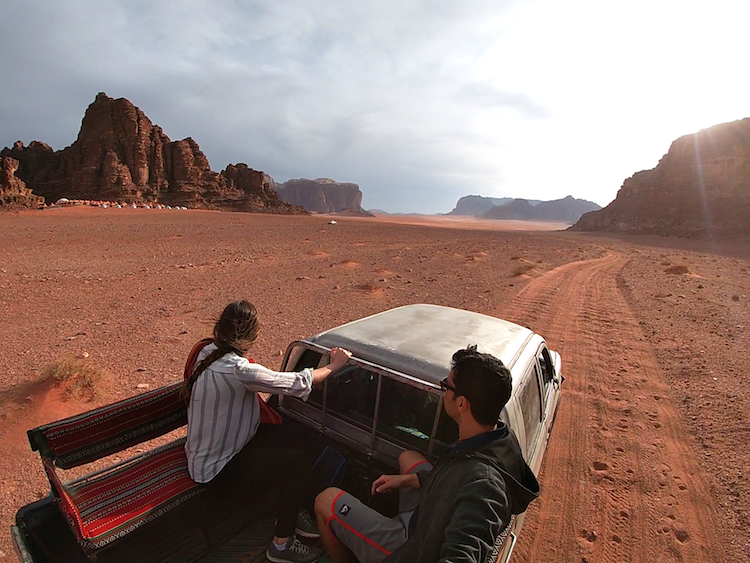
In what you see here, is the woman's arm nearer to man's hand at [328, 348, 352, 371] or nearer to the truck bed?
man's hand at [328, 348, 352, 371]

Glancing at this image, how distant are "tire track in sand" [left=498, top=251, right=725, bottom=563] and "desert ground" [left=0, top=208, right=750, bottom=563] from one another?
0.02 metres

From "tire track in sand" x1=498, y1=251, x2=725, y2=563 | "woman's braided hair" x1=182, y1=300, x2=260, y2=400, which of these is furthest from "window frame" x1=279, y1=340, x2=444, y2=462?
"tire track in sand" x1=498, y1=251, x2=725, y2=563

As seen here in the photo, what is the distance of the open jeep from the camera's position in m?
2.47

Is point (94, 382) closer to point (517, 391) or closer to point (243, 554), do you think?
point (243, 554)

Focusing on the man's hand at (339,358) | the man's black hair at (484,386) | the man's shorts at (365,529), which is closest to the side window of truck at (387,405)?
the man's hand at (339,358)

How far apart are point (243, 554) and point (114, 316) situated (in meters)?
7.97

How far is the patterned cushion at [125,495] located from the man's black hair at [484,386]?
2055 mm

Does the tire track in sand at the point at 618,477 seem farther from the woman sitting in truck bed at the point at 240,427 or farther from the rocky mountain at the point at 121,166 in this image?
the rocky mountain at the point at 121,166

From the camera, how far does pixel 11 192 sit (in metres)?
46.2

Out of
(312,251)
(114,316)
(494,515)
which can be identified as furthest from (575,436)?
(312,251)

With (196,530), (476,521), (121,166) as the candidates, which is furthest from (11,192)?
(476,521)

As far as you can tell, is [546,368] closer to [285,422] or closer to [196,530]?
[285,422]

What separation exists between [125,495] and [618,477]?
475 centimetres

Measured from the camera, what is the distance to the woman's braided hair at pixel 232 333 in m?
2.54
